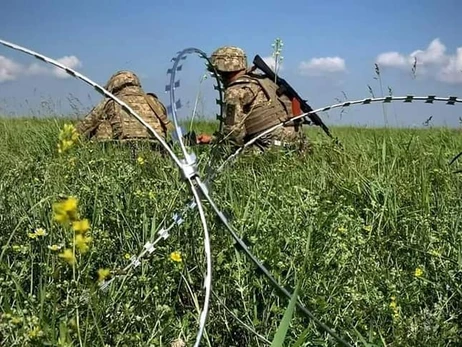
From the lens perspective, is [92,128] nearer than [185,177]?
No

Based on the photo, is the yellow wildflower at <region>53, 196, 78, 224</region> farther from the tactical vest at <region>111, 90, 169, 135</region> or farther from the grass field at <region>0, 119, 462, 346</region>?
the tactical vest at <region>111, 90, 169, 135</region>

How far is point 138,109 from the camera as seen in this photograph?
6816mm

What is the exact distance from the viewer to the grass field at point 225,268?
6.12 ft

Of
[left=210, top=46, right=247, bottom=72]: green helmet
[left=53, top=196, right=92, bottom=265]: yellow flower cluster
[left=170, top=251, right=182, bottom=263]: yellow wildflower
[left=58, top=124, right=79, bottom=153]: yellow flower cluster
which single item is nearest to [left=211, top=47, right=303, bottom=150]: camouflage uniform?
[left=210, top=46, right=247, bottom=72]: green helmet

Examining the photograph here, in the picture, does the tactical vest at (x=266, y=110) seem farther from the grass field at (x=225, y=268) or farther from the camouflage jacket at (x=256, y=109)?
the grass field at (x=225, y=268)

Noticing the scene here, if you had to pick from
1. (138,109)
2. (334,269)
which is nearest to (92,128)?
(138,109)

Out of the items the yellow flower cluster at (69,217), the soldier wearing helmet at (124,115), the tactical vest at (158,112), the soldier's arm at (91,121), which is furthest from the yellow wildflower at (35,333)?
the tactical vest at (158,112)

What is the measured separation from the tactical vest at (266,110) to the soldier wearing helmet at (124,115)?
0.77 meters

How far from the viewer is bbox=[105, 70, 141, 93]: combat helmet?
22.6 ft

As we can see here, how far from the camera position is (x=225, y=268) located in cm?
218

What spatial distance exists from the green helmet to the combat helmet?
81cm

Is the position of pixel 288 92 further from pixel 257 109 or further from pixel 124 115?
pixel 124 115

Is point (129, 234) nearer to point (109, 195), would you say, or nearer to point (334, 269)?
point (109, 195)

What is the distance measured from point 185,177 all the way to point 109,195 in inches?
52.6
